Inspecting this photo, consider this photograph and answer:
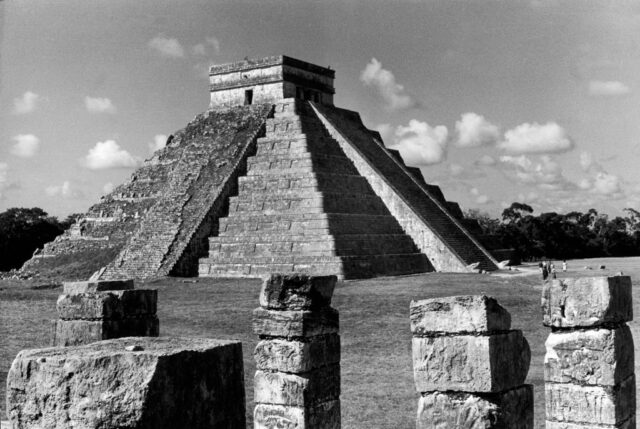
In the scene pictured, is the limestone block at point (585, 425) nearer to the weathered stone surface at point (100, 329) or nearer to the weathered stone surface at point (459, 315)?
the weathered stone surface at point (459, 315)

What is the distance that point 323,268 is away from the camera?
25.8 metres

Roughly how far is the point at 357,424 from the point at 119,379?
6.97 meters

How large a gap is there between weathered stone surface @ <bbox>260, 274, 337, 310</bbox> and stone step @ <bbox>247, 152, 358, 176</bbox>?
21.0 m

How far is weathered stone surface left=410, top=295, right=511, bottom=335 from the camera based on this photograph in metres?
5.51

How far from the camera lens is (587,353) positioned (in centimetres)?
641

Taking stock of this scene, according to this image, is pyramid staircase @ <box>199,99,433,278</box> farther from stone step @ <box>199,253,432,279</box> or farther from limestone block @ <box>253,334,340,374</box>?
limestone block @ <box>253,334,340,374</box>

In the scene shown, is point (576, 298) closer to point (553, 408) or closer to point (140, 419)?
point (553, 408)

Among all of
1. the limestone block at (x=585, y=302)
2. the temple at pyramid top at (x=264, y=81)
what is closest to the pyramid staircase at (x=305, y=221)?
the temple at pyramid top at (x=264, y=81)

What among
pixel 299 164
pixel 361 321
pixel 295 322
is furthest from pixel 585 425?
pixel 299 164

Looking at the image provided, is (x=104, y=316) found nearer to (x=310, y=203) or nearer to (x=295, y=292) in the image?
(x=295, y=292)

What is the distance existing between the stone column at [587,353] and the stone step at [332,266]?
18344 mm

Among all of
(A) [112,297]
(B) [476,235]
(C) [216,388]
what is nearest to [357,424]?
(A) [112,297]

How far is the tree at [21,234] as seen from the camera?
43.0 m

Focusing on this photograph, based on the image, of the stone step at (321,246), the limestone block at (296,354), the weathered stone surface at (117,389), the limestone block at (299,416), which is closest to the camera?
the weathered stone surface at (117,389)
